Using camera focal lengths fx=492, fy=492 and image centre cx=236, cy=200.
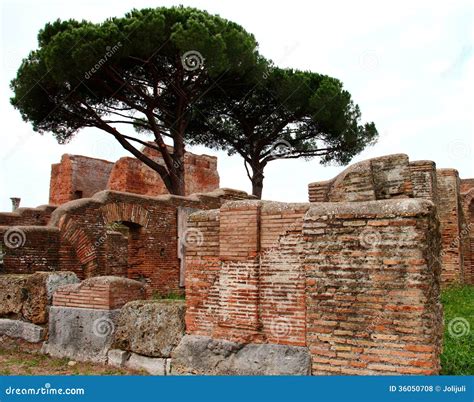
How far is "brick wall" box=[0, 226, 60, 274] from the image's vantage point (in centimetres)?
848

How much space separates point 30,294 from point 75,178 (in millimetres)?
14958

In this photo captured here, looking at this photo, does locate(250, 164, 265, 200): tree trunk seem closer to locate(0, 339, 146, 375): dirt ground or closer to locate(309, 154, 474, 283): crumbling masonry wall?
locate(309, 154, 474, 283): crumbling masonry wall

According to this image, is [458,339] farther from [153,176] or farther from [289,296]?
[153,176]

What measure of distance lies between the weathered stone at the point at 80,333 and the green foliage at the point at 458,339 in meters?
3.76

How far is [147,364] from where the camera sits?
5551mm

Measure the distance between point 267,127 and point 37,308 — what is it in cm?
1572

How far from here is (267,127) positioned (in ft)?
69.6

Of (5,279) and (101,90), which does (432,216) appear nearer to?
(5,279)

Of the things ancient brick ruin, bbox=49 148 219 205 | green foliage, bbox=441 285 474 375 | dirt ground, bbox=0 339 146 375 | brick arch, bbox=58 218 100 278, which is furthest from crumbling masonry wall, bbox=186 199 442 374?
ancient brick ruin, bbox=49 148 219 205

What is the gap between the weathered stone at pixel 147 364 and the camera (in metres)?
5.43

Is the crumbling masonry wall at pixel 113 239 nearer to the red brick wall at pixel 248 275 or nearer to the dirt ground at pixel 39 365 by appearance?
the dirt ground at pixel 39 365

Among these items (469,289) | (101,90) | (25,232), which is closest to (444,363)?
(25,232)

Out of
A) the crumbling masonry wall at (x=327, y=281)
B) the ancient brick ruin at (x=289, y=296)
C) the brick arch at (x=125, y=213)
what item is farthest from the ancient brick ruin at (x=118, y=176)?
the crumbling masonry wall at (x=327, y=281)

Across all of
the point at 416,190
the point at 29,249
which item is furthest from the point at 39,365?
the point at 416,190
